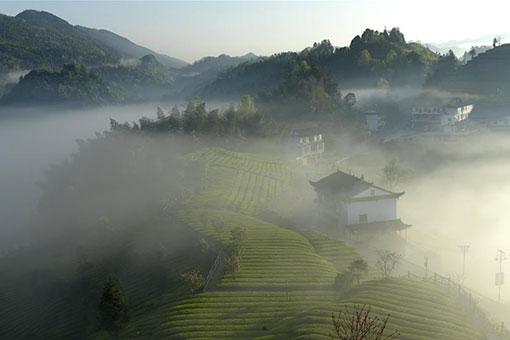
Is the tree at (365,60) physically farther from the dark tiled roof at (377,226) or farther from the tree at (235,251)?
the tree at (235,251)

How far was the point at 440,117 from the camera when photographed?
8231 cm

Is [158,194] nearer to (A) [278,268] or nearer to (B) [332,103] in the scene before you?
(A) [278,268]

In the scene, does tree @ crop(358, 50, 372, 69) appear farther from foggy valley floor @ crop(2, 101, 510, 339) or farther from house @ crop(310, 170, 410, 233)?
house @ crop(310, 170, 410, 233)

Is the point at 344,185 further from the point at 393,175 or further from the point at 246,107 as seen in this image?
the point at 246,107

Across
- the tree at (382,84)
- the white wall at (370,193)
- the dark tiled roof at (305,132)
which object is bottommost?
the white wall at (370,193)

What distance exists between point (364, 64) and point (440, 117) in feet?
158

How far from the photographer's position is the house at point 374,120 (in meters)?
93.1

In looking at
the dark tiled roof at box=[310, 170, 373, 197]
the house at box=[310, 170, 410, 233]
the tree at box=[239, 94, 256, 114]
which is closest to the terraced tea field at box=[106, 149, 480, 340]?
the house at box=[310, 170, 410, 233]

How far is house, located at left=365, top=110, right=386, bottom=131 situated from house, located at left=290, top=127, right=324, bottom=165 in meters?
23.2

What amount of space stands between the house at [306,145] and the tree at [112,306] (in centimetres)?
5038

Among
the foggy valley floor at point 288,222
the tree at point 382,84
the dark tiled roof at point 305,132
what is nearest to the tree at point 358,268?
the foggy valley floor at point 288,222

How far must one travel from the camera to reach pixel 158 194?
50344 mm

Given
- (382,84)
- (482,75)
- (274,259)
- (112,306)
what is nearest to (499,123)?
(482,75)

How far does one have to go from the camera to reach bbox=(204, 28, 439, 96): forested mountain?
120 metres
